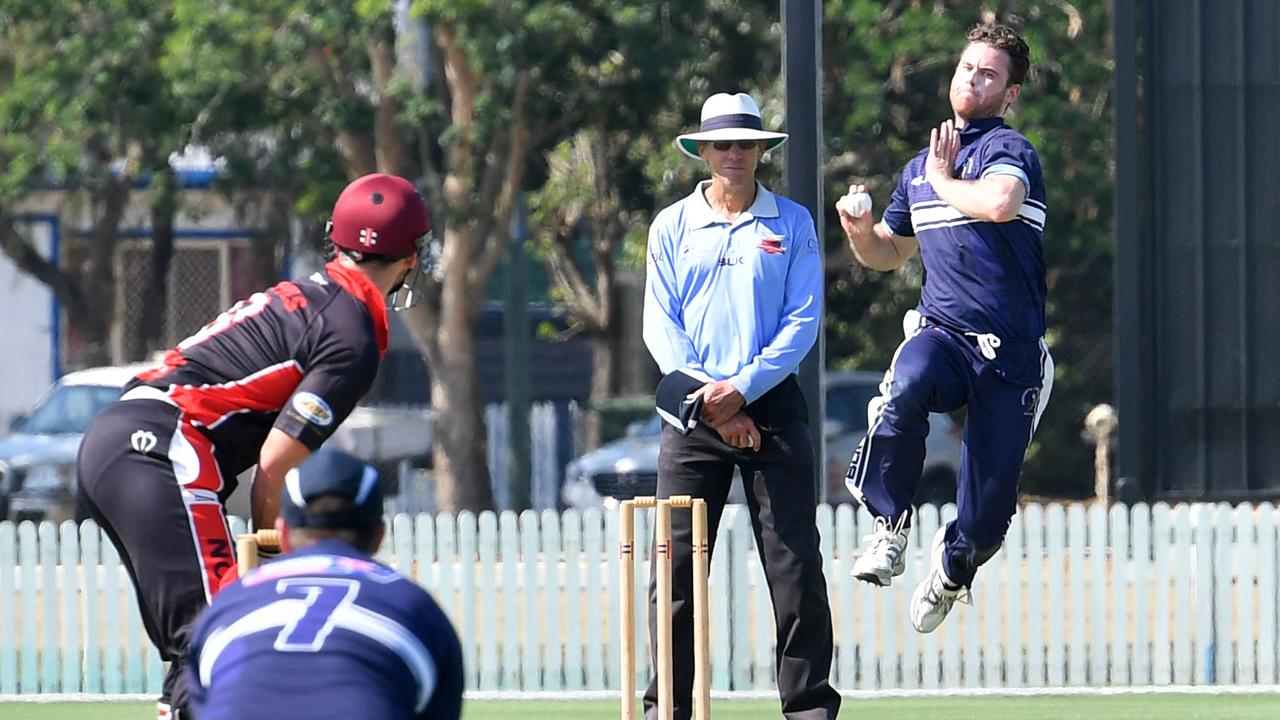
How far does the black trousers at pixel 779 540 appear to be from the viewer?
7133 millimetres

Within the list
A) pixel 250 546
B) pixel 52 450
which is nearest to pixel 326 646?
pixel 250 546

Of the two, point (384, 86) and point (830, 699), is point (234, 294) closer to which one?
point (384, 86)

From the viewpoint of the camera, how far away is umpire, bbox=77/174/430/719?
5.11 meters

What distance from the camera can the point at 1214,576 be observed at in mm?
10273

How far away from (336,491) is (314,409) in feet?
4.39

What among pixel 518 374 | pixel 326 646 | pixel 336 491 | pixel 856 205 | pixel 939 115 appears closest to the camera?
pixel 326 646

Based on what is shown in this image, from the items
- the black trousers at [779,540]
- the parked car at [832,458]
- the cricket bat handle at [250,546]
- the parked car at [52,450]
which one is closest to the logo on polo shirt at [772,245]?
the black trousers at [779,540]

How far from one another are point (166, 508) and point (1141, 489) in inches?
240

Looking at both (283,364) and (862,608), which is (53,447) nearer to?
(862,608)

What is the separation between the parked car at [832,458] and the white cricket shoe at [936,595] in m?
12.5

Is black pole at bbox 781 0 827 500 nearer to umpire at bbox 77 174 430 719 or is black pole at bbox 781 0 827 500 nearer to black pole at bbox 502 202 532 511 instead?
umpire at bbox 77 174 430 719

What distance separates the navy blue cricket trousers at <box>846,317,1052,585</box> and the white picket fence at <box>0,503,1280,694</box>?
3.46 metres

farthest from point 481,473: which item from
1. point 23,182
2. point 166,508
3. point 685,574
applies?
point 166,508

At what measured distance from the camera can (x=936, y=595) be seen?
6.79 metres
